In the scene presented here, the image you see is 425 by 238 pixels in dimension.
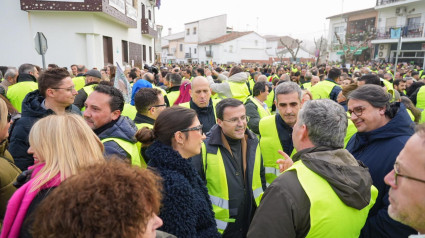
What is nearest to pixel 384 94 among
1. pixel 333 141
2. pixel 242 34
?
pixel 333 141

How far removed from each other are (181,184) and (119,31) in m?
17.4

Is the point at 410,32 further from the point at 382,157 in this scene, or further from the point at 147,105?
the point at 147,105

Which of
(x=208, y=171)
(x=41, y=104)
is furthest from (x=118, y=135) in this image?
(x=41, y=104)

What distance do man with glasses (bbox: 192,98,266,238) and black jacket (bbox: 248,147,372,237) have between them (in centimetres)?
96

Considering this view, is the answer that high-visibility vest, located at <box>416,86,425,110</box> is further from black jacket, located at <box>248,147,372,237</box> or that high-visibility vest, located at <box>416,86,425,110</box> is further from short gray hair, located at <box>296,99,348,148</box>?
black jacket, located at <box>248,147,372,237</box>

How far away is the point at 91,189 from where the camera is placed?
41.8 inches

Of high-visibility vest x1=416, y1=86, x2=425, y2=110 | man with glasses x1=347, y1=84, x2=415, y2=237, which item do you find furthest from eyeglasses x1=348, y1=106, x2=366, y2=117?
high-visibility vest x1=416, y1=86, x2=425, y2=110

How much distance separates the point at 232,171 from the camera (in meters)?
2.82

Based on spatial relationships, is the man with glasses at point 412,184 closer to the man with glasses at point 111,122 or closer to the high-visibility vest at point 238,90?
the man with glasses at point 111,122

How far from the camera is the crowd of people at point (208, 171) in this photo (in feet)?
3.69

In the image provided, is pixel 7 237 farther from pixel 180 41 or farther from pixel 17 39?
pixel 180 41

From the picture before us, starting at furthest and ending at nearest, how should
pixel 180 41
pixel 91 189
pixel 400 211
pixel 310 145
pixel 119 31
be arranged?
1. pixel 180 41
2. pixel 119 31
3. pixel 310 145
4. pixel 400 211
5. pixel 91 189

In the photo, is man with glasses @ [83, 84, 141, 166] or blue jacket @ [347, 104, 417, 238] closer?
blue jacket @ [347, 104, 417, 238]

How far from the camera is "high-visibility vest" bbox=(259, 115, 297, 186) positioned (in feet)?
11.4
